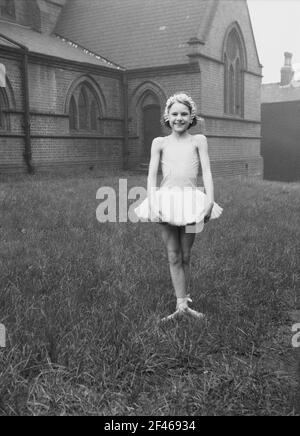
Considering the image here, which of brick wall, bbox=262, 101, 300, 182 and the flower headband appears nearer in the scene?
the flower headband

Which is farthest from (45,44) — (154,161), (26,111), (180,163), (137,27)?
(180,163)

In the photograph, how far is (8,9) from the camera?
2131cm

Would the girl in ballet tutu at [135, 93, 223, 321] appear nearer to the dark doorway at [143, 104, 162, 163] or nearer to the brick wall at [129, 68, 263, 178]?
the brick wall at [129, 68, 263, 178]

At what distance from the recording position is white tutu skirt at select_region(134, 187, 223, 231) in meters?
3.79

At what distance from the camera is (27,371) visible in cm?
310

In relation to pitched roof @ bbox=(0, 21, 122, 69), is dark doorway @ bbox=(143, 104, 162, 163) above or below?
below

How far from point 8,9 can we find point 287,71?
76.5ft

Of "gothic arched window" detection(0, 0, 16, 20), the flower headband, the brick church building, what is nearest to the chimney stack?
the brick church building

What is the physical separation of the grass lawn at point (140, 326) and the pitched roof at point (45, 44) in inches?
496

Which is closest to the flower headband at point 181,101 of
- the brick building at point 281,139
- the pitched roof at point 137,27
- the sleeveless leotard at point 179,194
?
the sleeveless leotard at point 179,194

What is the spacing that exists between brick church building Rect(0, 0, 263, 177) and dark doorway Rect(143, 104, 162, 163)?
0.14 ft

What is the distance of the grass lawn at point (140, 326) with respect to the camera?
287 centimetres
